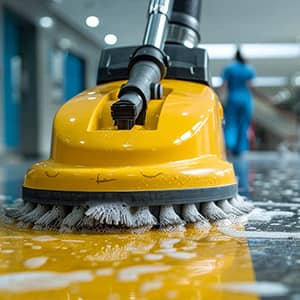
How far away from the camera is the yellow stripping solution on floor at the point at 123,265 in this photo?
0.52 m

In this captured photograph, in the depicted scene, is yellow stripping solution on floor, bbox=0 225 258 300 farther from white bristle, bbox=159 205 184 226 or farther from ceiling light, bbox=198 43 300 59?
ceiling light, bbox=198 43 300 59

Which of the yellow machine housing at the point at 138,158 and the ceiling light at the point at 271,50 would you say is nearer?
the yellow machine housing at the point at 138,158

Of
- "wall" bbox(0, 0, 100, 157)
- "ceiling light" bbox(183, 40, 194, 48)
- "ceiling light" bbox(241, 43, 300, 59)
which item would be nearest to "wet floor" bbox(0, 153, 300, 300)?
"ceiling light" bbox(183, 40, 194, 48)

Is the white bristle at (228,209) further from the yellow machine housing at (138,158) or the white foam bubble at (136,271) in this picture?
the white foam bubble at (136,271)

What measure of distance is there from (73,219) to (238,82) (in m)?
3.85

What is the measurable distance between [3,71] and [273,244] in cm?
492

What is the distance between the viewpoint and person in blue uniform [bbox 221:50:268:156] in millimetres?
4539

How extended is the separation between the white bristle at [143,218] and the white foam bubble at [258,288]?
1.01ft

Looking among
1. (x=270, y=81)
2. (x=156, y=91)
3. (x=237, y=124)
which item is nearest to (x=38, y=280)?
(x=156, y=91)

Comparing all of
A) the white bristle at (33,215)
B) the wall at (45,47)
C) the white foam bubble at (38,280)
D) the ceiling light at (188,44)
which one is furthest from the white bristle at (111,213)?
the wall at (45,47)

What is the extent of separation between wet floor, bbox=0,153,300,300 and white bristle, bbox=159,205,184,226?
0.03 m

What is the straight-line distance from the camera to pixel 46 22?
6.09m

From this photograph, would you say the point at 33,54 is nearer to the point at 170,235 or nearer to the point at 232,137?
the point at 232,137

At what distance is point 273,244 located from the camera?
2.42 ft
